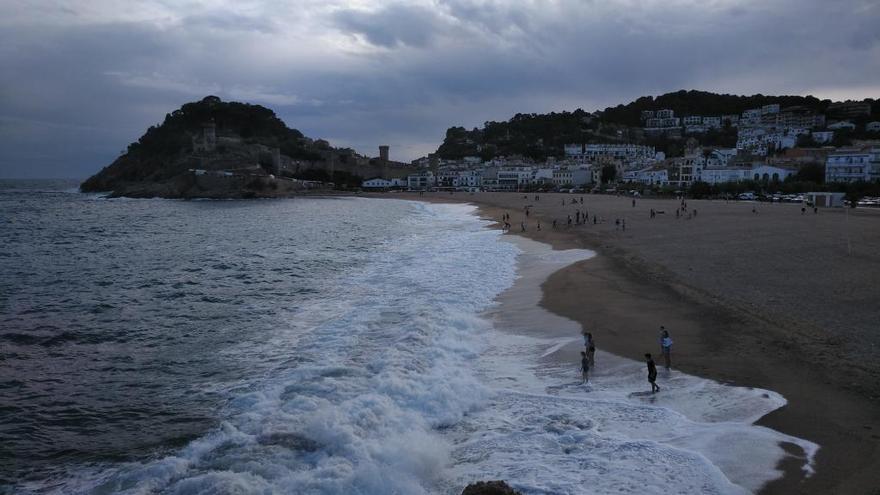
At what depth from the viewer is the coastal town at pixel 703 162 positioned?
68188mm

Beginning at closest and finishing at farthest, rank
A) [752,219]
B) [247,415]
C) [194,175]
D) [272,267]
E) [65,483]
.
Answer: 1. [65,483]
2. [247,415]
3. [272,267]
4. [752,219]
5. [194,175]

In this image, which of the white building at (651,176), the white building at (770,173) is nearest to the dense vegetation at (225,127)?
the white building at (651,176)

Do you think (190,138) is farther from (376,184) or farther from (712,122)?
(712,122)

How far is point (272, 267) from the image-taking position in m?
25.6

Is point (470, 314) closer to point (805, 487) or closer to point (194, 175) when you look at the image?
point (805, 487)

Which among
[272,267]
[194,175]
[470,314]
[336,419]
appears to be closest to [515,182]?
[194,175]

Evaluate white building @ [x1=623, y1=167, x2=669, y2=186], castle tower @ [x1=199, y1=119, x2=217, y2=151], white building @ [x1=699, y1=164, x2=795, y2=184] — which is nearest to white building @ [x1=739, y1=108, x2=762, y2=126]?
white building @ [x1=623, y1=167, x2=669, y2=186]

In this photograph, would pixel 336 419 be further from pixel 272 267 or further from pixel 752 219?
pixel 752 219

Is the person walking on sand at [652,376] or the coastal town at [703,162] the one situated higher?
the coastal town at [703,162]

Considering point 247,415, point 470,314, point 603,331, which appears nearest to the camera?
point 247,415

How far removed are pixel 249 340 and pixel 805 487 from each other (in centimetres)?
1157

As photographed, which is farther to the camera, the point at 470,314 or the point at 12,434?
the point at 470,314

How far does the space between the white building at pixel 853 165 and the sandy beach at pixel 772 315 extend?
137ft

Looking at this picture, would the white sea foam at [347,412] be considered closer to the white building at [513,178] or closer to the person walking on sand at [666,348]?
the person walking on sand at [666,348]
